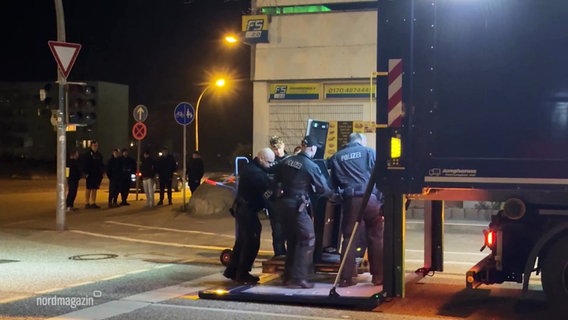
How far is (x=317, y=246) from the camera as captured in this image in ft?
29.7

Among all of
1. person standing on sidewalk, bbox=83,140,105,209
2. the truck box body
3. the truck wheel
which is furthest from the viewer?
person standing on sidewalk, bbox=83,140,105,209

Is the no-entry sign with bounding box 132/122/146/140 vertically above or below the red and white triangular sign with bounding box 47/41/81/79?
below

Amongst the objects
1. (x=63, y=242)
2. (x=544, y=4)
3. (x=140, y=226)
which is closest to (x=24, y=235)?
(x=63, y=242)

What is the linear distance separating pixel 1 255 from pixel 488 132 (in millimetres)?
8510

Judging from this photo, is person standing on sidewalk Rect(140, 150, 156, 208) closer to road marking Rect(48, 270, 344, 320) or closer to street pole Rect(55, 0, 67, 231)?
street pole Rect(55, 0, 67, 231)

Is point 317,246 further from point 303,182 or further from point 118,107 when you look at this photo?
point 118,107

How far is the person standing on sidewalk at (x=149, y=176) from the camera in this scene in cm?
1917

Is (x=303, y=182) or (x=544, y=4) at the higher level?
(x=544, y=4)

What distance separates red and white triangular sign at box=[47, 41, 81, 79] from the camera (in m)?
14.0

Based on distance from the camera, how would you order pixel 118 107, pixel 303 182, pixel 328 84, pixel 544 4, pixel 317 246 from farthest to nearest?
pixel 118 107 < pixel 328 84 < pixel 317 246 < pixel 303 182 < pixel 544 4

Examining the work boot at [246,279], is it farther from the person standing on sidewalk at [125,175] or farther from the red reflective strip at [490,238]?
the person standing on sidewalk at [125,175]

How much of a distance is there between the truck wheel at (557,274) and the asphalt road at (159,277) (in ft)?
0.89

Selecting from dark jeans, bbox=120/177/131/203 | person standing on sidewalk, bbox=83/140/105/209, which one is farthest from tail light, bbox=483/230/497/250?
dark jeans, bbox=120/177/131/203

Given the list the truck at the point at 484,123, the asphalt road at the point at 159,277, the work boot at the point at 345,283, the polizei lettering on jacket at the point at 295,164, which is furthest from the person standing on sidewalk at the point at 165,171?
the truck at the point at 484,123
